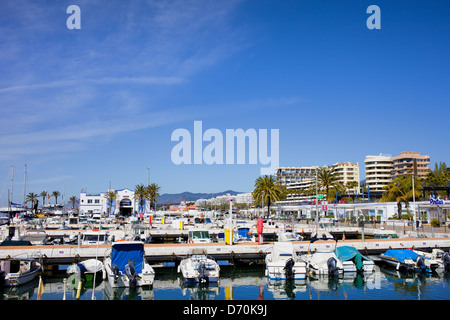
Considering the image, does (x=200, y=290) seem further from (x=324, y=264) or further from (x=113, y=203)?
(x=113, y=203)

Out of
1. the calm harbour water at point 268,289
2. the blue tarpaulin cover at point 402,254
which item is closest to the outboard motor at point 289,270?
the calm harbour water at point 268,289

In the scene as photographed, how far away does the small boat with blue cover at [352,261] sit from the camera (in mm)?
32406

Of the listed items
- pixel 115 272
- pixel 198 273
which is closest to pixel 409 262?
pixel 198 273

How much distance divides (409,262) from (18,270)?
3252 centimetres

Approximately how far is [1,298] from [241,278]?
1812 centimetres

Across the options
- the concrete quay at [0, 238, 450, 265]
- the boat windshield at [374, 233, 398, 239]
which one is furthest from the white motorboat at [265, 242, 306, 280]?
the boat windshield at [374, 233, 398, 239]

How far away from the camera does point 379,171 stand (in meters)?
182

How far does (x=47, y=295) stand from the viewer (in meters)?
26.7

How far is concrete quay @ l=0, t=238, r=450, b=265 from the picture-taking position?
112 feet

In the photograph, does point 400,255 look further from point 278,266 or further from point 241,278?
point 241,278

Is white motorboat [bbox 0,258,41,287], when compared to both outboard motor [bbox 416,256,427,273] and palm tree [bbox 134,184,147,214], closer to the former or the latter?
outboard motor [bbox 416,256,427,273]

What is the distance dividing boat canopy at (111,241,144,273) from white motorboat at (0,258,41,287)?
6.70m
